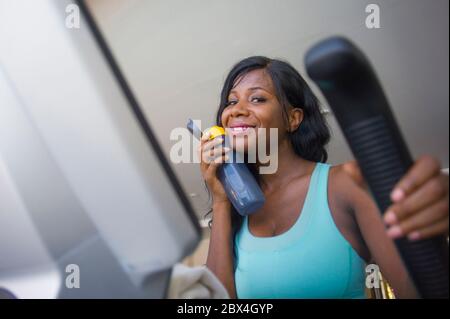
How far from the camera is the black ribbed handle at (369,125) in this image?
46 centimetres

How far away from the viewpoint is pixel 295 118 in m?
0.72

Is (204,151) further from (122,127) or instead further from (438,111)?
(438,111)

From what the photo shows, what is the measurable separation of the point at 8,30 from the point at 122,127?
0.27 m

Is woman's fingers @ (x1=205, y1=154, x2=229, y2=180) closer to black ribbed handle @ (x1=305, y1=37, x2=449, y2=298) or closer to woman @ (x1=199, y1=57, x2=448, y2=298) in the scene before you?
woman @ (x1=199, y1=57, x2=448, y2=298)

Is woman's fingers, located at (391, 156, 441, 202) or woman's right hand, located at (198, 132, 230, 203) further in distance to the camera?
woman's right hand, located at (198, 132, 230, 203)

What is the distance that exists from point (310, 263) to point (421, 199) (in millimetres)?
202

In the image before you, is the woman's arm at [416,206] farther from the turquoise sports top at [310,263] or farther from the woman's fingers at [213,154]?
the woman's fingers at [213,154]

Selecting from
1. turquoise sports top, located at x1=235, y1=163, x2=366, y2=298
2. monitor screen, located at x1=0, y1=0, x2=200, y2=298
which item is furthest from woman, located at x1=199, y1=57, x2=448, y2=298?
monitor screen, located at x1=0, y1=0, x2=200, y2=298

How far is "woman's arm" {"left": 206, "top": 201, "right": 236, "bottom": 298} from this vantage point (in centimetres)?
67

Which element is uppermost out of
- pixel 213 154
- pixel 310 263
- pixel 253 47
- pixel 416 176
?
pixel 253 47

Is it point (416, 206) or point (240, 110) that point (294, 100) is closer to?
point (240, 110)

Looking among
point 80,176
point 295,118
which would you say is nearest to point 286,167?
point 295,118

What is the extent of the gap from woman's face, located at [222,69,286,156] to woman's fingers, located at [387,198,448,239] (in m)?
0.27

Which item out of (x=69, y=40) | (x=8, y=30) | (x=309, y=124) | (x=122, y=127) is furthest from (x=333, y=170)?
(x=8, y=30)
